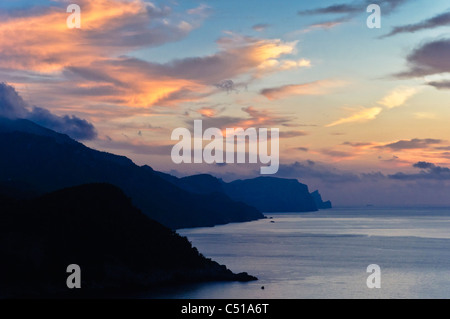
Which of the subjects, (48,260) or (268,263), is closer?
(48,260)

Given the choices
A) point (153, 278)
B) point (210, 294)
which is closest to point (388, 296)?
point (210, 294)

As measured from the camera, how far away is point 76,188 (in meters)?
140

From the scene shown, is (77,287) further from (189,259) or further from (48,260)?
(189,259)

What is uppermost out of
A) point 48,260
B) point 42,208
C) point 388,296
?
point 42,208

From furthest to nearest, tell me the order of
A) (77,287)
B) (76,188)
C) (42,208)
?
(76,188) < (42,208) < (77,287)

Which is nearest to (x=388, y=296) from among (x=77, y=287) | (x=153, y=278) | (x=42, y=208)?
(x=153, y=278)

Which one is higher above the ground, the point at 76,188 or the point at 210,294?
the point at 76,188

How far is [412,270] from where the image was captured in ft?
535

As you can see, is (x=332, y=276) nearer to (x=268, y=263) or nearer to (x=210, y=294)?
(x=268, y=263)

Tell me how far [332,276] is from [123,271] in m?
62.3
